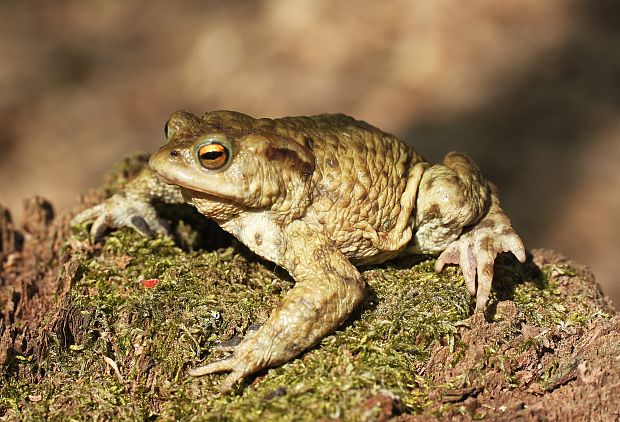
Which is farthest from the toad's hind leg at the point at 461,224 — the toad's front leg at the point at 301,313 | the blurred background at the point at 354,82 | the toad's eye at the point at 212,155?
the blurred background at the point at 354,82

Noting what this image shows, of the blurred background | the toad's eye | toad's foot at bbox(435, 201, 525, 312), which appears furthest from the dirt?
the blurred background

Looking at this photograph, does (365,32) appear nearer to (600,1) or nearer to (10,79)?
(600,1)

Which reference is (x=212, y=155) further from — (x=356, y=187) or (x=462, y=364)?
(x=462, y=364)

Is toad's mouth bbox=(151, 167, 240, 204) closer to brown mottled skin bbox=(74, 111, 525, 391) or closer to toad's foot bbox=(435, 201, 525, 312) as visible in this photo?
brown mottled skin bbox=(74, 111, 525, 391)

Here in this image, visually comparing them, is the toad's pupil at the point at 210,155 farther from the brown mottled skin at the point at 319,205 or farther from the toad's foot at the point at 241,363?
the toad's foot at the point at 241,363

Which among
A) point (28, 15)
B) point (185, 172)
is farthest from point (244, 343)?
point (28, 15)

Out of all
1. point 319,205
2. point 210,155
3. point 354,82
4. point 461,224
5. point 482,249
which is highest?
point 354,82

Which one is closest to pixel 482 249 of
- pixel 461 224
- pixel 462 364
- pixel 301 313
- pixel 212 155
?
pixel 461 224
